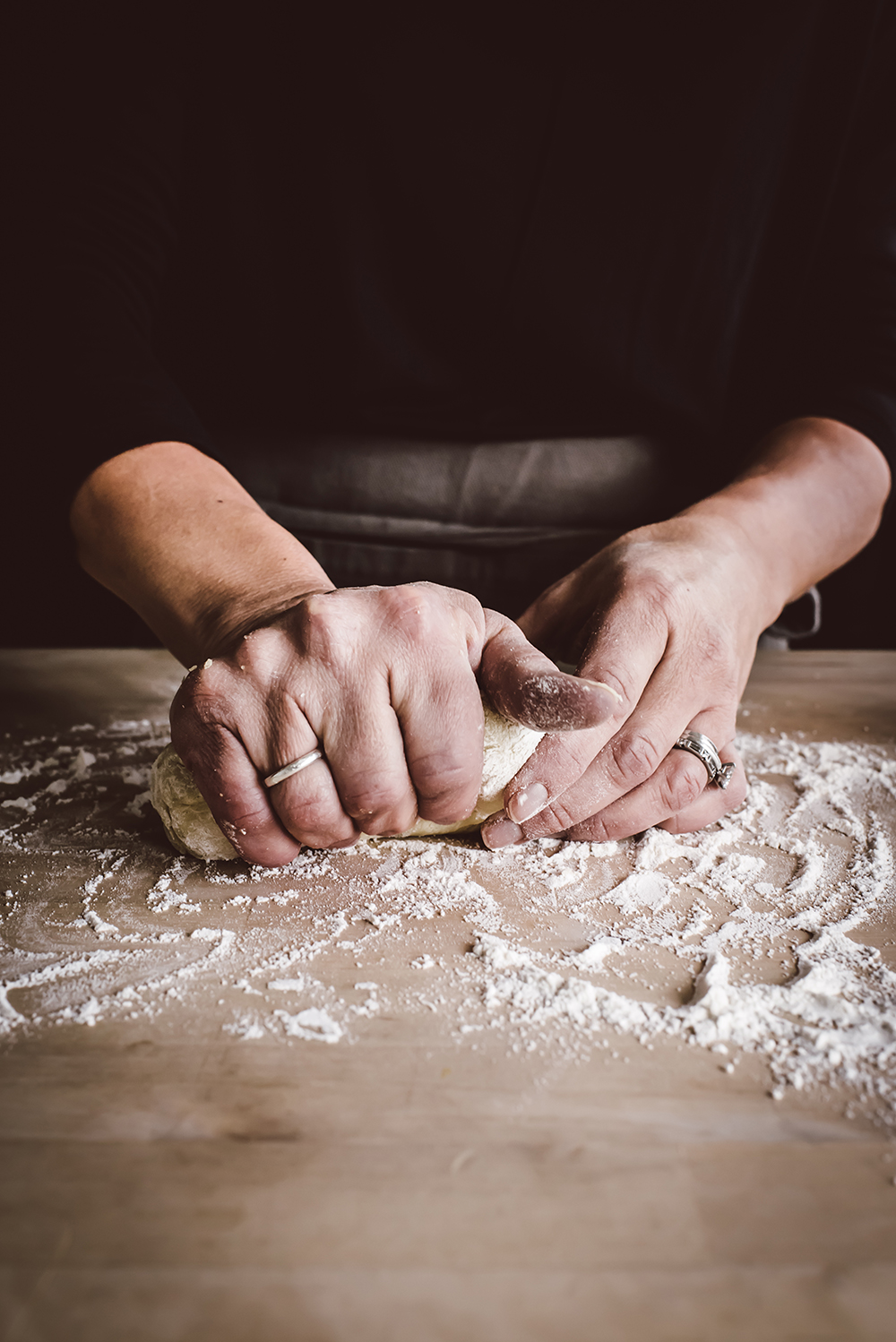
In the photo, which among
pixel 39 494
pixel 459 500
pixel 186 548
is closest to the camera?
pixel 186 548

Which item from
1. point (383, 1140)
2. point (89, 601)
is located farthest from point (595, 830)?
point (89, 601)

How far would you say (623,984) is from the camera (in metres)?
0.58

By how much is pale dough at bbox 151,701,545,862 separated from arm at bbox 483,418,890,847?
0.03 meters

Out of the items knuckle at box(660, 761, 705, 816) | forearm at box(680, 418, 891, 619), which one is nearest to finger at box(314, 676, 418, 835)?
knuckle at box(660, 761, 705, 816)

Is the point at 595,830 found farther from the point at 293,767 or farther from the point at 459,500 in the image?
the point at 459,500

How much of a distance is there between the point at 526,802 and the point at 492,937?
0.12 meters

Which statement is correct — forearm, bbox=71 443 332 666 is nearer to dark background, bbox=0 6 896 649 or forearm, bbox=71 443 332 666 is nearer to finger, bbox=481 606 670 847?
dark background, bbox=0 6 896 649

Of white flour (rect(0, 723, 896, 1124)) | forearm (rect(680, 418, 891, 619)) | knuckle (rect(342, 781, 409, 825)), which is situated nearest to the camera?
white flour (rect(0, 723, 896, 1124))

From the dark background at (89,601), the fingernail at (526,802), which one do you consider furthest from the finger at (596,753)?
the dark background at (89,601)

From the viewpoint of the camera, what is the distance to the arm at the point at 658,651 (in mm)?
746

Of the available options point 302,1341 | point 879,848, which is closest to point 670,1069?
point 302,1341

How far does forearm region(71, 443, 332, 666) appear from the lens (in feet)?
2.56

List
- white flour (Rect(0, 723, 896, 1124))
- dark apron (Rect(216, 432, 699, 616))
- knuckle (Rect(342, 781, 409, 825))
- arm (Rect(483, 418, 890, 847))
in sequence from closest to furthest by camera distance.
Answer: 1. white flour (Rect(0, 723, 896, 1124))
2. knuckle (Rect(342, 781, 409, 825))
3. arm (Rect(483, 418, 890, 847))
4. dark apron (Rect(216, 432, 699, 616))

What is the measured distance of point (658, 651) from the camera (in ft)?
2.60
